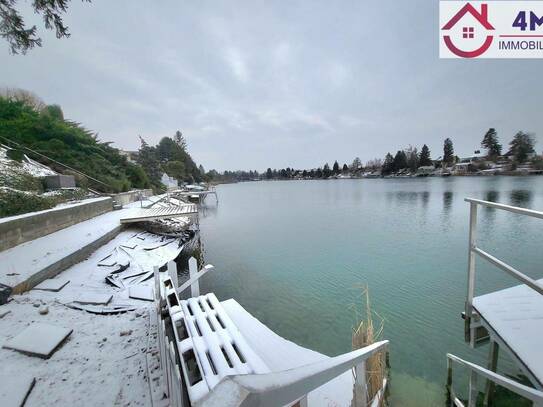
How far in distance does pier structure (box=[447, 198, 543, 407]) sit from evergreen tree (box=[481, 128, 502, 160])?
87.2 metres

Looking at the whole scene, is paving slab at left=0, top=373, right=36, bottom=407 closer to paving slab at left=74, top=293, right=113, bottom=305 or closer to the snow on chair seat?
the snow on chair seat

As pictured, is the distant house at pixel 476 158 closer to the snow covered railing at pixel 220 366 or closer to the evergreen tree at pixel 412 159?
the evergreen tree at pixel 412 159

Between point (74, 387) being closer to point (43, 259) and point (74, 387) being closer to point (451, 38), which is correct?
point (43, 259)

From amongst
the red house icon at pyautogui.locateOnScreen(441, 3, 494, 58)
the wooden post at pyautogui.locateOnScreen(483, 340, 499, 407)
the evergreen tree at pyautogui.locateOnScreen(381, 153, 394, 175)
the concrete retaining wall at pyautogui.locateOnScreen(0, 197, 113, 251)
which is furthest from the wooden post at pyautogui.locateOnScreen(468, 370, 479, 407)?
the evergreen tree at pyautogui.locateOnScreen(381, 153, 394, 175)

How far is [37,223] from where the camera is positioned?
20.5ft

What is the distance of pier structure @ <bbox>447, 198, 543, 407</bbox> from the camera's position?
1940 mm

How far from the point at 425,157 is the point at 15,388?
9299 cm

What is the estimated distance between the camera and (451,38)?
7.20 metres

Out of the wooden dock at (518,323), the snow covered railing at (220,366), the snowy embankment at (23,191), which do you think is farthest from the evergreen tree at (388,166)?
the snow covered railing at (220,366)

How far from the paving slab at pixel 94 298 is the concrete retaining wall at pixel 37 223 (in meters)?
2.63

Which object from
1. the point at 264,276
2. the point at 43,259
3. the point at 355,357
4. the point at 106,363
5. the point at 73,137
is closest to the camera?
the point at 355,357

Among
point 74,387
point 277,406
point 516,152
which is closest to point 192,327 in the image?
point 74,387

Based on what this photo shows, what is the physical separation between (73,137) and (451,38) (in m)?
21.6

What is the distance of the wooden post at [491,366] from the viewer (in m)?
2.98
